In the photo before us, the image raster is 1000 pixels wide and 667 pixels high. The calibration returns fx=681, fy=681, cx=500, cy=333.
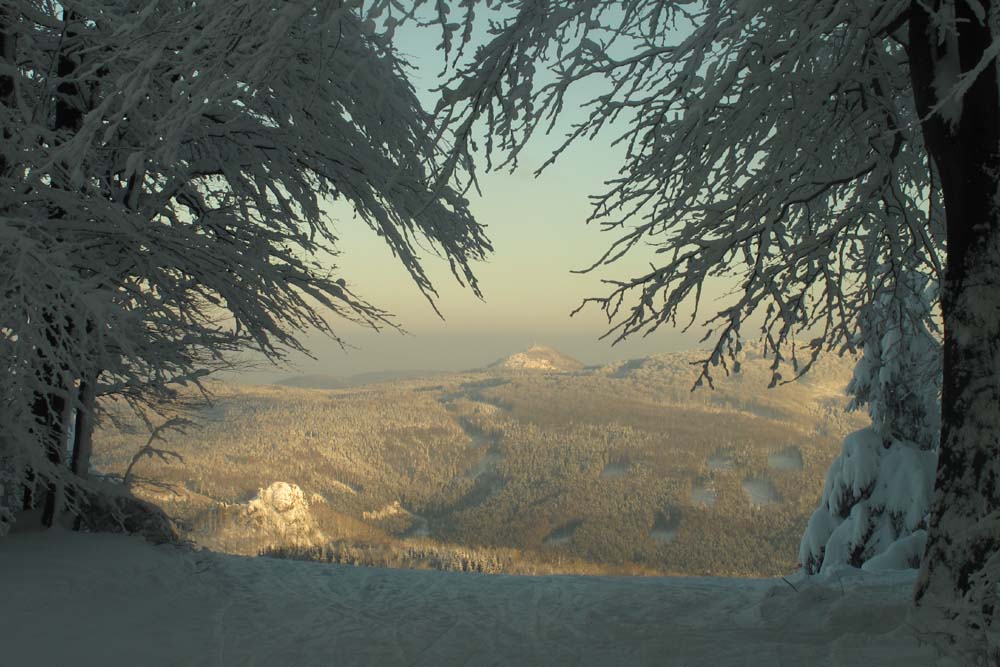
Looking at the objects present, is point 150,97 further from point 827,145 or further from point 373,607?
point 827,145

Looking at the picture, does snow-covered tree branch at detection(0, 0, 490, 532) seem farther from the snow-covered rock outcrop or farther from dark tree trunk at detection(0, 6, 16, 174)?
the snow-covered rock outcrop

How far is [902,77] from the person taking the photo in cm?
544

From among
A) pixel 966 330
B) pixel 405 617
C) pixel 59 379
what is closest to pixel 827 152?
pixel 966 330

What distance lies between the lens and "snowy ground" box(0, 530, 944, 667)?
448 cm

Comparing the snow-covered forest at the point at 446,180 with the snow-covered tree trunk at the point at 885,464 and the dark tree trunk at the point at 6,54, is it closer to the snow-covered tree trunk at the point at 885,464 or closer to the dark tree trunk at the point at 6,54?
the dark tree trunk at the point at 6,54

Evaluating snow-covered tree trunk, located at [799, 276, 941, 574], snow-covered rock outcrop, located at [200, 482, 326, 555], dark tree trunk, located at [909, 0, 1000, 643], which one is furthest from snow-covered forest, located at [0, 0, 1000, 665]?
snow-covered rock outcrop, located at [200, 482, 326, 555]

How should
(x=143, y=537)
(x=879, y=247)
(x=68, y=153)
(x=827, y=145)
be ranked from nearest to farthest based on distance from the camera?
(x=68, y=153), (x=827, y=145), (x=879, y=247), (x=143, y=537)

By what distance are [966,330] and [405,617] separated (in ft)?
15.1

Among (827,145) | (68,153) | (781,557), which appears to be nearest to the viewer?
(68,153)

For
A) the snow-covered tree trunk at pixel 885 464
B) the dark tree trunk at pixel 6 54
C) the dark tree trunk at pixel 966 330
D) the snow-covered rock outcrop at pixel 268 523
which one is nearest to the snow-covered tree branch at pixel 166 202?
the dark tree trunk at pixel 6 54

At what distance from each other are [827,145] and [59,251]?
18.2 ft

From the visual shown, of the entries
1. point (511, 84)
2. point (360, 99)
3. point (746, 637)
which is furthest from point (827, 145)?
point (360, 99)

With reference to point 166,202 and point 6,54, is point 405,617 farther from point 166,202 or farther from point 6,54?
point 6,54

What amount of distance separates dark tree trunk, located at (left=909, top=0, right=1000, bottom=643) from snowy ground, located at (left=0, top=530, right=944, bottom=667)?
551 mm
